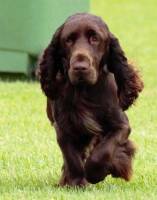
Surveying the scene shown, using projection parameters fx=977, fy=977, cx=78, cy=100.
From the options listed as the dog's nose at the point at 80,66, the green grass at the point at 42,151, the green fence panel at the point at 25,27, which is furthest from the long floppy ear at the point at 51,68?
the green fence panel at the point at 25,27

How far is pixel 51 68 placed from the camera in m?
6.74

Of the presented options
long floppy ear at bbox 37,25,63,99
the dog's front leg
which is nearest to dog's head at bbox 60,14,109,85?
long floppy ear at bbox 37,25,63,99

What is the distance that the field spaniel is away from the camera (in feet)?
21.0

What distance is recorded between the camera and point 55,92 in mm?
6707

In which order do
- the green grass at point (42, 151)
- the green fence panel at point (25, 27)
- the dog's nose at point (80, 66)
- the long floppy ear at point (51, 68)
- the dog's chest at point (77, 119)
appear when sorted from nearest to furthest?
1. the dog's nose at point (80, 66)
2. the green grass at point (42, 151)
3. the dog's chest at point (77, 119)
4. the long floppy ear at point (51, 68)
5. the green fence panel at point (25, 27)

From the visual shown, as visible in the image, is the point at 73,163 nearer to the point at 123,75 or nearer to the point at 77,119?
the point at 77,119

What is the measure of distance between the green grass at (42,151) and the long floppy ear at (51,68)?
67 cm

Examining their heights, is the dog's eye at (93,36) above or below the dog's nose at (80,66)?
above

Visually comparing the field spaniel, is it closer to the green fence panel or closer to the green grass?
the green grass

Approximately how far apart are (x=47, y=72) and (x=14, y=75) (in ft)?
28.8

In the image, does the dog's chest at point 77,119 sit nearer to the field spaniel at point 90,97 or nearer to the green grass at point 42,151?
the field spaniel at point 90,97

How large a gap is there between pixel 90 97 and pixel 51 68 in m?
0.38

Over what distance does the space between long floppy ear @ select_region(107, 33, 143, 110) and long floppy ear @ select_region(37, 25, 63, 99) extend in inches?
13.9

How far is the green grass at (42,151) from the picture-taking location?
6.36 metres
